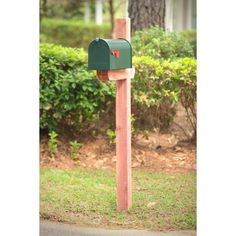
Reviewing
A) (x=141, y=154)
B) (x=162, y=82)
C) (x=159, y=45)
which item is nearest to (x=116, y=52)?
(x=162, y=82)

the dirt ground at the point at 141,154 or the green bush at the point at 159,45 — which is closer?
the dirt ground at the point at 141,154

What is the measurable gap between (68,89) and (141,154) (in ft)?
3.63

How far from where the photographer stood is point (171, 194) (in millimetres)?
6734

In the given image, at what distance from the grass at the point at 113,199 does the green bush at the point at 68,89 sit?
749 millimetres

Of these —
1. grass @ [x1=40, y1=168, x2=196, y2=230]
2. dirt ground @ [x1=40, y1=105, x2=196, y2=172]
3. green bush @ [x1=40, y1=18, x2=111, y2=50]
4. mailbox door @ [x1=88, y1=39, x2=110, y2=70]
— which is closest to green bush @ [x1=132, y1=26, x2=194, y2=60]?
dirt ground @ [x1=40, y1=105, x2=196, y2=172]

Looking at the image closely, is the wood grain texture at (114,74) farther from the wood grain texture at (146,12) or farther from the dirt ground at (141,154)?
the wood grain texture at (146,12)

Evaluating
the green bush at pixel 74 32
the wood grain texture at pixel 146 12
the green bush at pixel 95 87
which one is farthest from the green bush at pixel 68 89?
the green bush at pixel 74 32

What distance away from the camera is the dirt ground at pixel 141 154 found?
25.5 feet

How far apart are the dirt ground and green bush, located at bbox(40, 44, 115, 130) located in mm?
317

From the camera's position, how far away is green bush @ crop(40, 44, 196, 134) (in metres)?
7.78
